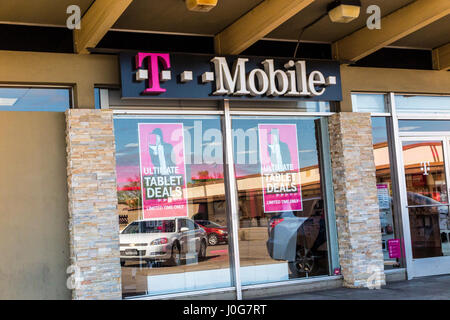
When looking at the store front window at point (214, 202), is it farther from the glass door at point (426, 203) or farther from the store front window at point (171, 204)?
the glass door at point (426, 203)

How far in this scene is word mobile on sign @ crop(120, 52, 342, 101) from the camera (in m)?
7.61

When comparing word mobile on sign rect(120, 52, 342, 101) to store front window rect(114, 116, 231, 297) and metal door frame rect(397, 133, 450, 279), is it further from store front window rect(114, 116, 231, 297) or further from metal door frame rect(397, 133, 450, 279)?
metal door frame rect(397, 133, 450, 279)

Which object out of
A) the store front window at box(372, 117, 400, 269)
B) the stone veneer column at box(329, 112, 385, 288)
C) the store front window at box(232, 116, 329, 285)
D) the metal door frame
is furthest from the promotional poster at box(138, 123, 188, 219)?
the metal door frame

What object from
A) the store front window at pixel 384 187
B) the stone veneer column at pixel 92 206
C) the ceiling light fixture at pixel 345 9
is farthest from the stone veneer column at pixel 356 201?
the stone veneer column at pixel 92 206

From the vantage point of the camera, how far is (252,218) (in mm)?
8422

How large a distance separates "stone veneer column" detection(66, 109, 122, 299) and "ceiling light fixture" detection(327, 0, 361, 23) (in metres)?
3.25

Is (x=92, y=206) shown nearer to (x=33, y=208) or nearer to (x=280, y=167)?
(x=33, y=208)

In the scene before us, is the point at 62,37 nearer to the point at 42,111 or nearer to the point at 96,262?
the point at 42,111

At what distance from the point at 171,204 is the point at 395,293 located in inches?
130

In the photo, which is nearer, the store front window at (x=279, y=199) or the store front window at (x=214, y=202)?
the store front window at (x=214, y=202)

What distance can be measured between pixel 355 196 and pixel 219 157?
83.2 inches

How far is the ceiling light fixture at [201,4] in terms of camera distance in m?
6.69

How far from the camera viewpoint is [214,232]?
26.8 ft

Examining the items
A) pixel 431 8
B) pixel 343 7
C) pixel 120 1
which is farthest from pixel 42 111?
pixel 431 8
